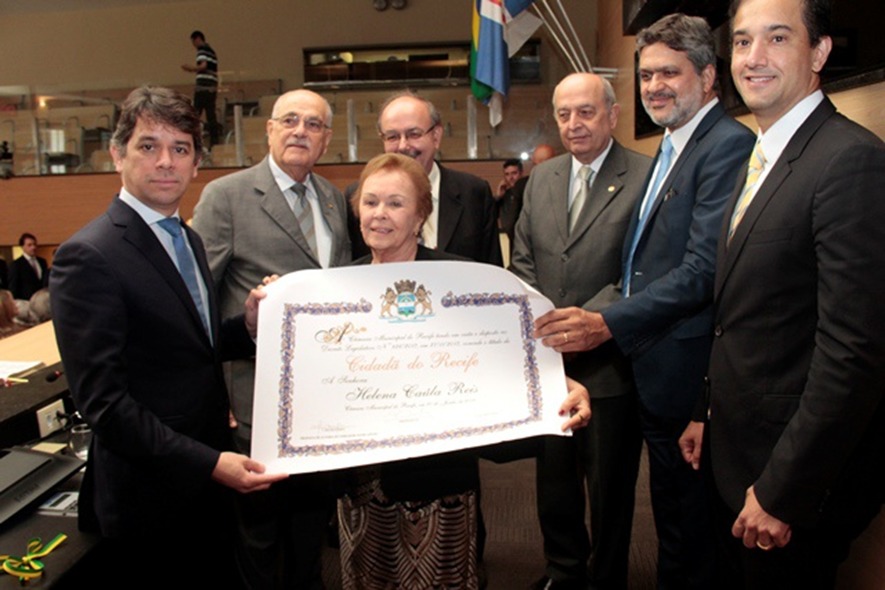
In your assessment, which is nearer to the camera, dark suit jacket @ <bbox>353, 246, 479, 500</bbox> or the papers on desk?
dark suit jacket @ <bbox>353, 246, 479, 500</bbox>

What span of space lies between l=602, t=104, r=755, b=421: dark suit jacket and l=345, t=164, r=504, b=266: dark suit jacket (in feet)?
2.29

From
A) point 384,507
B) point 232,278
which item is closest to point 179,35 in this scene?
point 232,278

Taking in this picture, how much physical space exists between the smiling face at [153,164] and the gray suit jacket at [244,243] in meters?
0.52

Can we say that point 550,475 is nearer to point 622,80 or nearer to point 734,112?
point 734,112

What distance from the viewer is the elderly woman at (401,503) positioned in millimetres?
1688

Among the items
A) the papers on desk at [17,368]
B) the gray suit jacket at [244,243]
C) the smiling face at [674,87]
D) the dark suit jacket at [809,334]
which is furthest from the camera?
the papers on desk at [17,368]

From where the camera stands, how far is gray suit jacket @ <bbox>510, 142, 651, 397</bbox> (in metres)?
2.08

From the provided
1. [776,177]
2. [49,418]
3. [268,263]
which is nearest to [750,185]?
[776,177]

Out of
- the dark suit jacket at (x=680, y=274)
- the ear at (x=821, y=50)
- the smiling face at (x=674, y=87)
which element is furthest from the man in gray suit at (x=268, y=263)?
the ear at (x=821, y=50)

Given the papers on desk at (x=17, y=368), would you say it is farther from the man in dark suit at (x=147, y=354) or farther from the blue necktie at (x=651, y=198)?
the blue necktie at (x=651, y=198)

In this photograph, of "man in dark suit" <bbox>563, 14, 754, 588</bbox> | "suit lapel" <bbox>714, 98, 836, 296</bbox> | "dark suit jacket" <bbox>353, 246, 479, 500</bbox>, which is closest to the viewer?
"suit lapel" <bbox>714, 98, 836, 296</bbox>

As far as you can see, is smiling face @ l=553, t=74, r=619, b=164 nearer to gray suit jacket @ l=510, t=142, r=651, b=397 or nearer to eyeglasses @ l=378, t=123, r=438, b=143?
gray suit jacket @ l=510, t=142, r=651, b=397

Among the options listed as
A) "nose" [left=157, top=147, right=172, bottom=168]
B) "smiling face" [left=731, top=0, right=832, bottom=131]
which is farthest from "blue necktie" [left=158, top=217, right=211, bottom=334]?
"smiling face" [left=731, top=0, right=832, bottom=131]

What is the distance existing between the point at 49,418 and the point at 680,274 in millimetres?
2060
